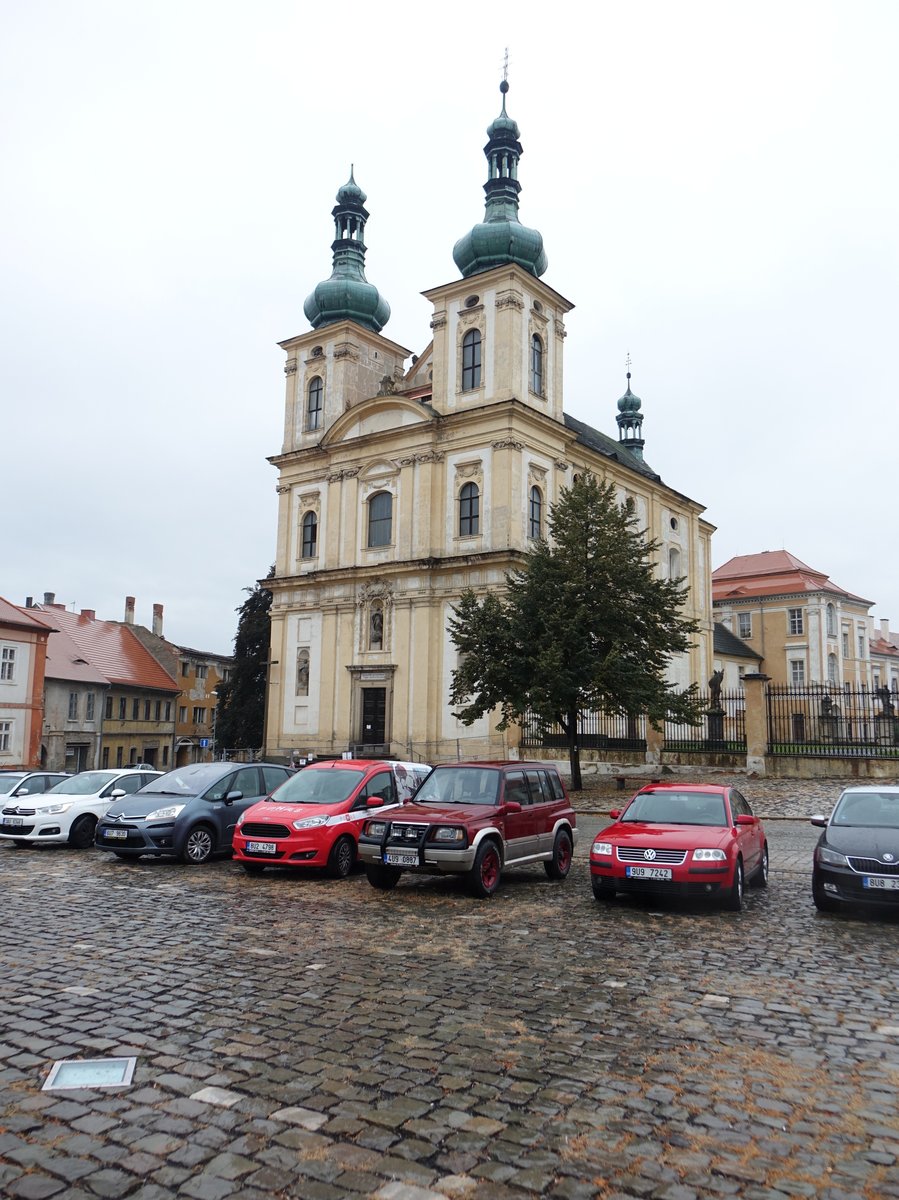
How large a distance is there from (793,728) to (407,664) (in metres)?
18.5

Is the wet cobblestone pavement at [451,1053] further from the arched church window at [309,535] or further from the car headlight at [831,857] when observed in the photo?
the arched church window at [309,535]

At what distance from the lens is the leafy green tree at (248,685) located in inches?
2045

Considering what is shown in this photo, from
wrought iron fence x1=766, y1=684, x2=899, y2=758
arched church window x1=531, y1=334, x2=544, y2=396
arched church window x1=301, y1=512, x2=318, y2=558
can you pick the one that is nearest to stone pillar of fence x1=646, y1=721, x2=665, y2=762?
wrought iron fence x1=766, y1=684, x2=899, y2=758

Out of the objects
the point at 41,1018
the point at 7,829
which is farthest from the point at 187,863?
the point at 41,1018

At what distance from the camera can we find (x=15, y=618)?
46062mm

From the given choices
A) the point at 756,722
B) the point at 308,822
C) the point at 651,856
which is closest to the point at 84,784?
the point at 308,822

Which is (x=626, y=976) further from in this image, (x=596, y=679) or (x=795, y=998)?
(x=596, y=679)

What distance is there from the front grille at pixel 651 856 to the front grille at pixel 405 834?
2299mm

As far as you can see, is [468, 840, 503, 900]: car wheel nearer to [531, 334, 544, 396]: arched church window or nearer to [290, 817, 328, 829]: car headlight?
[290, 817, 328, 829]: car headlight

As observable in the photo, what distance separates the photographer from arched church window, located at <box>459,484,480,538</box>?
4078 cm

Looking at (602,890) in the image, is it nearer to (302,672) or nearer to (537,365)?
(537,365)

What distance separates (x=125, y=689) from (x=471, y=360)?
30.5m

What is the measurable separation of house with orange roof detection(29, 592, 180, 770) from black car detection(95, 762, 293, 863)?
1679 inches

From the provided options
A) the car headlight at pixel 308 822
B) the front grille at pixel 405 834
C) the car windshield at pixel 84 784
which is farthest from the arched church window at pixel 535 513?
the front grille at pixel 405 834
